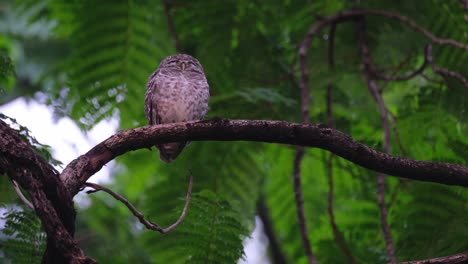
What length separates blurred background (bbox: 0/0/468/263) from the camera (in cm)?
560

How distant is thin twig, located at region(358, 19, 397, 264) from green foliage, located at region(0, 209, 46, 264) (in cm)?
179

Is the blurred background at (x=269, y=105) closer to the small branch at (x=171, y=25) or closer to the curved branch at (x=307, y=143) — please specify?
the small branch at (x=171, y=25)

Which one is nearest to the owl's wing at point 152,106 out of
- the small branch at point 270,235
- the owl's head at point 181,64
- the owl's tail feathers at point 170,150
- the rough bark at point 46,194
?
the owl's head at point 181,64

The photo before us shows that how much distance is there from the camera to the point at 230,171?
6320 millimetres

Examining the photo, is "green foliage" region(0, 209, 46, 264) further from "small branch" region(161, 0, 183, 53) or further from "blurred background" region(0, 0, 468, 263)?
"small branch" region(161, 0, 183, 53)

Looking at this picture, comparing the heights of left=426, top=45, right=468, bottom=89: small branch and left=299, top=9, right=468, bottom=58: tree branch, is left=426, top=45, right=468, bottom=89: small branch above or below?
below

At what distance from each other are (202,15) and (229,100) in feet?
5.31

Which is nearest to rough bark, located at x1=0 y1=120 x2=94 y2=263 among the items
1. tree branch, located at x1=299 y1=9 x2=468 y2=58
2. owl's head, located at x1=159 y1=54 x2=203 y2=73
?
owl's head, located at x1=159 y1=54 x2=203 y2=73

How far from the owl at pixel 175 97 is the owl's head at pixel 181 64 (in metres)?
0.02

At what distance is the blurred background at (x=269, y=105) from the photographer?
5598 millimetres

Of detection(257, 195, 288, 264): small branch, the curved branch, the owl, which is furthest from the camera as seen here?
detection(257, 195, 288, 264): small branch

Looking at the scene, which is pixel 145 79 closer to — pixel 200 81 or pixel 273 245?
pixel 200 81

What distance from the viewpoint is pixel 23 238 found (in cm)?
383

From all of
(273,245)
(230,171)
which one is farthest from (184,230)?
(273,245)
